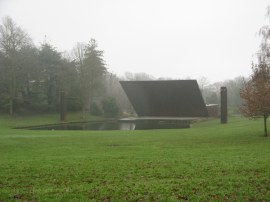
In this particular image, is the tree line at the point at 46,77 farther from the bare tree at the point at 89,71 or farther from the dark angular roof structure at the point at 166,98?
the dark angular roof structure at the point at 166,98

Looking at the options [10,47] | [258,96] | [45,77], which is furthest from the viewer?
[45,77]

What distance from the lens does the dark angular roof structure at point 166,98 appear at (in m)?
37.9

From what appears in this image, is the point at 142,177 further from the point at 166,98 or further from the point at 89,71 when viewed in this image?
the point at 89,71

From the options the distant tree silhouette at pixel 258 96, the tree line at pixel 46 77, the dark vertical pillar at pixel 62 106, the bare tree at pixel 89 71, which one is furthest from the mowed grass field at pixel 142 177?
the bare tree at pixel 89 71

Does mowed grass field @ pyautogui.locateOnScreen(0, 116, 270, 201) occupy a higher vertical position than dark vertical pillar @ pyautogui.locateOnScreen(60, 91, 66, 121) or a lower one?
lower

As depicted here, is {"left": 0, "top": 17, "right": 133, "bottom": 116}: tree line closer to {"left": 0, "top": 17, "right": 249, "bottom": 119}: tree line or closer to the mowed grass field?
{"left": 0, "top": 17, "right": 249, "bottom": 119}: tree line

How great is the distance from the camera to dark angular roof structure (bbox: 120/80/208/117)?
3794 cm

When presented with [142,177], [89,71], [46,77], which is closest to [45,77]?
[46,77]

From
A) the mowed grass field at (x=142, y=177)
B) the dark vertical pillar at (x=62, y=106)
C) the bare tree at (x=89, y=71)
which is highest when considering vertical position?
the bare tree at (x=89, y=71)

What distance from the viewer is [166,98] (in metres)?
40.8

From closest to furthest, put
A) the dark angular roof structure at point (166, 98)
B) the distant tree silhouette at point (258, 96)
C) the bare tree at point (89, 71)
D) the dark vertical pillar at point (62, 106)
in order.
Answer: the distant tree silhouette at point (258, 96), the dark angular roof structure at point (166, 98), the dark vertical pillar at point (62, 106), the bare tree at point (89, 71)

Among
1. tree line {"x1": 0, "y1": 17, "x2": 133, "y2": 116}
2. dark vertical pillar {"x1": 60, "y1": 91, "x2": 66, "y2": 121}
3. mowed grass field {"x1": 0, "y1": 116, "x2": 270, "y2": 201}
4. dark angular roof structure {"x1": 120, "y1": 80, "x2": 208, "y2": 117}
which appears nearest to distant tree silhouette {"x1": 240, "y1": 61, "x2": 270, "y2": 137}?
mowed grass field {"x1": 0, "y1": 116, "x2": 270, "y2": 201}

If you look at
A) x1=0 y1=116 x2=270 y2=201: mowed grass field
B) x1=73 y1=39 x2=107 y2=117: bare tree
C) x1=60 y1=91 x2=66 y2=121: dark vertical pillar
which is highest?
x1=73 y1=39 x2=107 y2=117: bare tree

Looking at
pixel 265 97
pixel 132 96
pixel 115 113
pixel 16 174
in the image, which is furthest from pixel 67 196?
pixel 115 113
